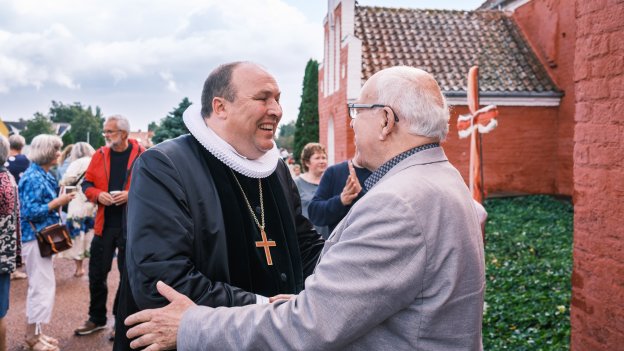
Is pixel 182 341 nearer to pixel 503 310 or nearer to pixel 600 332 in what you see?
pixel 600 332

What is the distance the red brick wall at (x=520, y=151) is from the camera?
16359 millimetres

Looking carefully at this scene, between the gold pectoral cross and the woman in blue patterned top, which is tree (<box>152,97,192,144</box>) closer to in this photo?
the woman in blue patterned top

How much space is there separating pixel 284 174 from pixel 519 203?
14.9 metres

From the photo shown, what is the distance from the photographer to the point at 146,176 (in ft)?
6.80

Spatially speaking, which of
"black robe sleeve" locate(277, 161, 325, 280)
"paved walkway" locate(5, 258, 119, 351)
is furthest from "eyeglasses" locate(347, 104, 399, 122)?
"paved walkway" locate(5, 258, 119, 351)

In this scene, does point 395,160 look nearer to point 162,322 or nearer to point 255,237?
point 255,237

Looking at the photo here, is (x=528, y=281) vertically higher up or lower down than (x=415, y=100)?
lower down

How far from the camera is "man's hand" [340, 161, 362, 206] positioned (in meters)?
4.36

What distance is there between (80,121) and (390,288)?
332 ft

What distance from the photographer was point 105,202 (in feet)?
16.8

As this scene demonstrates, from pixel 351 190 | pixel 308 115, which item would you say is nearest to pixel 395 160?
pixel 351 190

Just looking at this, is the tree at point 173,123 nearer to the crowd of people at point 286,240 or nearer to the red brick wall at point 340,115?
the red brick wall at point 340,115

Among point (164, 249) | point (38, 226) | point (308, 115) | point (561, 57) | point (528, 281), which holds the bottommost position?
point (528, 281)

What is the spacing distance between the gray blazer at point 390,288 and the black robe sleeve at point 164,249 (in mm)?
229
